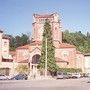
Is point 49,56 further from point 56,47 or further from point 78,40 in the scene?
point 78,40

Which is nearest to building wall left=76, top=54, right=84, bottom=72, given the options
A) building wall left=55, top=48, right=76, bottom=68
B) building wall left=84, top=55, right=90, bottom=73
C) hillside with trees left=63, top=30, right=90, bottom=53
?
building wall left=55, top=48, right=76, bottom=68

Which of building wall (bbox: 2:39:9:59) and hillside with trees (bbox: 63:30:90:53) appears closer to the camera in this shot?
building wall (bbox: 2:39:9:59)

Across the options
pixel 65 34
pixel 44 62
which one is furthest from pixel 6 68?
pixel 65 34

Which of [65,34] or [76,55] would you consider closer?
[76,55]

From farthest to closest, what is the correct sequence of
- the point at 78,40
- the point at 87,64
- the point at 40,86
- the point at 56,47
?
the point at 78,40 < the point at 87,64 < the point at 56,47 < the point at 40,86

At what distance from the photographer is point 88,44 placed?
16950 cm

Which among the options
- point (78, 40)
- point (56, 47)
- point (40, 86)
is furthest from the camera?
point (78, 40)

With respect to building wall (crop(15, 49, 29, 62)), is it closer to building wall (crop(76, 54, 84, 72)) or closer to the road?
building wall (crop(76, 54, 84, 72))

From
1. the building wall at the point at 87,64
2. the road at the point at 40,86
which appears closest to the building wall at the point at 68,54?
the building wall at the point at 87,64

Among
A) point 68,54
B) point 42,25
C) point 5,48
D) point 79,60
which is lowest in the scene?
point 79,60

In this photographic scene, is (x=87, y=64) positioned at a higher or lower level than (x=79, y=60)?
lower

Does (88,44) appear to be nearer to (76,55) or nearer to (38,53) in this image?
(76,55)

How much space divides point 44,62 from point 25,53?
2015cm

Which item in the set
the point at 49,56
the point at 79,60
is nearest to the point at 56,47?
the point at 79,60
